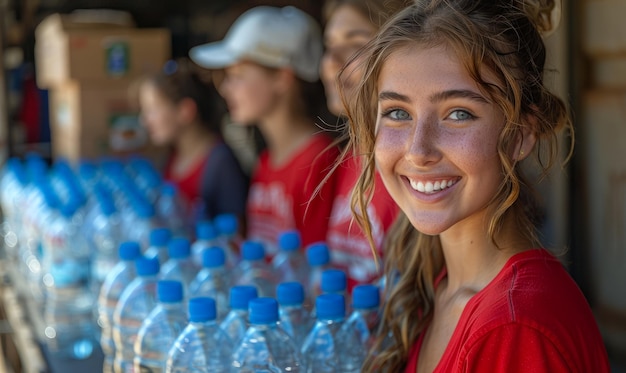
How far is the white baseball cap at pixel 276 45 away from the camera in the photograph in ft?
9.82

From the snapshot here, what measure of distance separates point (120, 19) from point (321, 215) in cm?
239

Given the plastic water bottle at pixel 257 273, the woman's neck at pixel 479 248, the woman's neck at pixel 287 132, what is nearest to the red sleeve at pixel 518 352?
the woman's neck at pixel 479 248

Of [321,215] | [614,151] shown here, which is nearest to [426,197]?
[321,215]

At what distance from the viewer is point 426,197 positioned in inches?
50.3

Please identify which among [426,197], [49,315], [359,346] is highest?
[426,197]

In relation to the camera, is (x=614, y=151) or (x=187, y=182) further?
(x=187, y=182)

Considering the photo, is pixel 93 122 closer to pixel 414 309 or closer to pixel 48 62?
pixel 48 62

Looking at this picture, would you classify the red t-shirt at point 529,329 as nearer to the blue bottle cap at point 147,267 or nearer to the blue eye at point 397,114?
the blue eye at point 397,114

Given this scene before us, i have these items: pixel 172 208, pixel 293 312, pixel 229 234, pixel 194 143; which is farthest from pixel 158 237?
pixel 194 143

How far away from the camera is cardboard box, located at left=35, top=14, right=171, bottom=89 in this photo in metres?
3.77

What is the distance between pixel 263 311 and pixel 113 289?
81cm

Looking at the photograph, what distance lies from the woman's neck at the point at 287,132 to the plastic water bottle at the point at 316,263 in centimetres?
91

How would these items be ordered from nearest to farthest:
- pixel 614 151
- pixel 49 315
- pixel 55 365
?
pixel 55 365
pixel 49 315
pixel 614 151

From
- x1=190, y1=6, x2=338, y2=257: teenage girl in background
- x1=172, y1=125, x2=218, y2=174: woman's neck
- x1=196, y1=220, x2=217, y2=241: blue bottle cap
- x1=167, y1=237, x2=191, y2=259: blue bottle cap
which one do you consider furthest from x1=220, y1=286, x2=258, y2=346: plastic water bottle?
x1=172, y1=125, x2=218, y2=174: woman's neck
